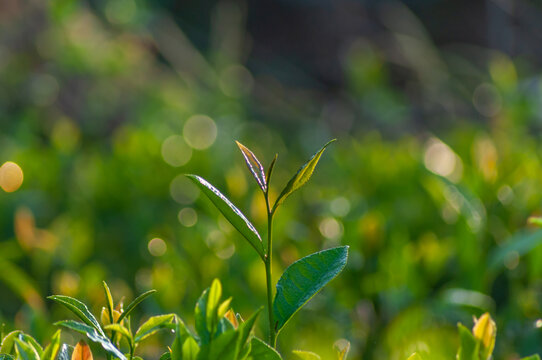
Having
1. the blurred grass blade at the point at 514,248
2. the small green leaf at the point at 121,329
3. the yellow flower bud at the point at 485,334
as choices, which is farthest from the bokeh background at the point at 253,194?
the small green leaf at the point at 121,329

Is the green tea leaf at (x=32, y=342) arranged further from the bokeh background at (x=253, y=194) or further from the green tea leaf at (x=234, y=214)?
the bokeh background at (x=253, y=194)

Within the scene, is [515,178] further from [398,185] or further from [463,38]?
[463,38]

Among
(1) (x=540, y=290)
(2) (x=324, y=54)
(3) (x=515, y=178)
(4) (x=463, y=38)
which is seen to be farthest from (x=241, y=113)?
(4) (x=463, y=38)

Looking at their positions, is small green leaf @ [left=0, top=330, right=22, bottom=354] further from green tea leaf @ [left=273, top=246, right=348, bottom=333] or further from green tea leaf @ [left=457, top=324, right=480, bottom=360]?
green tea leaf @ [left=457, top=324, right=480, bottom=360]

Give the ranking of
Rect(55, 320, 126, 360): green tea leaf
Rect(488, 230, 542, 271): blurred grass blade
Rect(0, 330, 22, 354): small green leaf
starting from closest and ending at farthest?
Rect(55, 320, 126, 360): green tea leaf
Rect(0, 330, 22, 354): small green leaf
Rect(488, 230, 542, 271): blurred grass blade

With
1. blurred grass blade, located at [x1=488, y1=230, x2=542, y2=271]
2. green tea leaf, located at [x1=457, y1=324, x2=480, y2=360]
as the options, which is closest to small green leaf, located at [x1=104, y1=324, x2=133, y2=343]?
green tea leaf, located at [x1=457, y1=324, x2=480, y2=360]

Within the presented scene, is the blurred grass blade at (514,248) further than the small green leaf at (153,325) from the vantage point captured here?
Yes

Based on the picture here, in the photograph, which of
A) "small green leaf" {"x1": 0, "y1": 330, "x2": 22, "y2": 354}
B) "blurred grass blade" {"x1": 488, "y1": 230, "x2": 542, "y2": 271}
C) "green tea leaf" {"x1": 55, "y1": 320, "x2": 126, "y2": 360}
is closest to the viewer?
"green tea leaf" {"x1": 55, "y1": 320, "x2": 126, "y2": 360}
